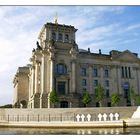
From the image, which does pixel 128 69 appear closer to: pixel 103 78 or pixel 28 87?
pixel 103 78

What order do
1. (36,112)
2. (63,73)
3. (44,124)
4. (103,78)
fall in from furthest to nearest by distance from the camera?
(103,78)
(63,73)
(36,112)
(44,124)

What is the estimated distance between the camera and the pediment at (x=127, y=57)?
46.9m

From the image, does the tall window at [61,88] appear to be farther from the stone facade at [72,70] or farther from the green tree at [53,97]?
the green tree at [53,97]

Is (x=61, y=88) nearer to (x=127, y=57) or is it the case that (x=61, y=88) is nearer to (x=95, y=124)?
(x=127, y=57)

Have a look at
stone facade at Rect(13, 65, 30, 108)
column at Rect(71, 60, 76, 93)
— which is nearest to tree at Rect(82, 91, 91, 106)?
column at Rect(71, 60, 76, 93)

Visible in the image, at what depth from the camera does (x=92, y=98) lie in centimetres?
4353

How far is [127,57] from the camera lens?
47.5 m

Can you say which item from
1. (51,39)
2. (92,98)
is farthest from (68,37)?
(92,98)

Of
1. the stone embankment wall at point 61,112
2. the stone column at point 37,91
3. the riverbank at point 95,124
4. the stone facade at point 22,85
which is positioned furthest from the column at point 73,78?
the riverbank at point 95,124

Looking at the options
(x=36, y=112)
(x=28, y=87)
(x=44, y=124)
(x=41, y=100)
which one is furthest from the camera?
(x=28, y=87)

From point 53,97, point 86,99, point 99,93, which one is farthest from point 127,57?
point 53,97

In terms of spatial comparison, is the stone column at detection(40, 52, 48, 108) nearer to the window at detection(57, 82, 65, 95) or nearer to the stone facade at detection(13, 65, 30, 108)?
the window at detection(57, 82, 65, 95)

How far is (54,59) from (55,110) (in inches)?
455

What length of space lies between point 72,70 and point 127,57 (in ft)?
34.2
